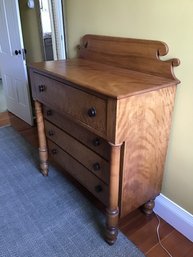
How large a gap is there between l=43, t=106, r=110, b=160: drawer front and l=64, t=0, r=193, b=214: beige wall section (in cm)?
45

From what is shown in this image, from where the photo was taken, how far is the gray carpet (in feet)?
4.52

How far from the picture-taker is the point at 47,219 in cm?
159

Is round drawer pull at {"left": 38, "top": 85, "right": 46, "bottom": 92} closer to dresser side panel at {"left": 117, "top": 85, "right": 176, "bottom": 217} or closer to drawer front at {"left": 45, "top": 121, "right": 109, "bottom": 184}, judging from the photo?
drawer front at {"left": 45, "top": 121, "right": 109, "bottom": 184}

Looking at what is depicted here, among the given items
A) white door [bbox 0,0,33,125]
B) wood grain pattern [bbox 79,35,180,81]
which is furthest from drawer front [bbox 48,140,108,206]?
white door [bbox 0,0,33,125]

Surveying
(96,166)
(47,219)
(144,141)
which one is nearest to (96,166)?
(96,166)

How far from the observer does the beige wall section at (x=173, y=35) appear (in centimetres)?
120

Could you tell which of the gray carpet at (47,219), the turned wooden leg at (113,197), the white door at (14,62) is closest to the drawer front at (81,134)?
the turned wooden leg at (113,197)

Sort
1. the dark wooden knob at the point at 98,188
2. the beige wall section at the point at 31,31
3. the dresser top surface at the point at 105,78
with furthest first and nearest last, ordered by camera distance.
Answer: the beige wall section at the point at 31,31, the dark wooden knob at the point at 98,188, the dresser top surface at the point at 105,78

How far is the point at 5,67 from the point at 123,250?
274 centimetres

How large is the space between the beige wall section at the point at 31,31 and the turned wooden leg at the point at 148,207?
211 cm

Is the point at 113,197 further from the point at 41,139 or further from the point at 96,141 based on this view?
the point at 41,139

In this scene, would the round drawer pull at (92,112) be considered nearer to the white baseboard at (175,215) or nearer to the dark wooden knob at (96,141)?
the dark wooden knob at (96,141)

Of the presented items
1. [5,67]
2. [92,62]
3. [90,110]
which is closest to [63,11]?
[92,62]

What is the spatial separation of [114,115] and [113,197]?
1.64ft
